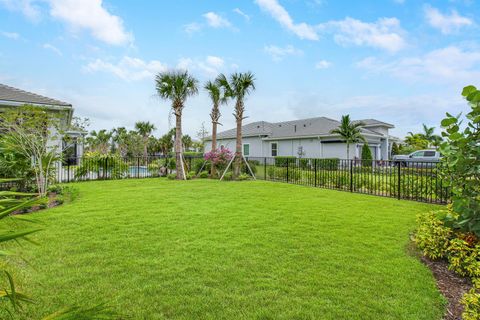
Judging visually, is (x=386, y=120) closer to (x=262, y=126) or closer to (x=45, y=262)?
(x=262, y=126)

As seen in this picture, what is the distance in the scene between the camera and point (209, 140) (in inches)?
1078

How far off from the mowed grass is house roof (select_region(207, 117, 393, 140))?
51.8 ft

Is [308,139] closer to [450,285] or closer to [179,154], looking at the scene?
[179,154]

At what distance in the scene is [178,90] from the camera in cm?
1355

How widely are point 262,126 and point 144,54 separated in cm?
1495

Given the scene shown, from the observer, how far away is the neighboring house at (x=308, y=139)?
2017 centimetres

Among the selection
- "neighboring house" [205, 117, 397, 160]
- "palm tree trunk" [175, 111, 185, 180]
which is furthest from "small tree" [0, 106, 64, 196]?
"neighboring house" [205, 117, 397, 160]

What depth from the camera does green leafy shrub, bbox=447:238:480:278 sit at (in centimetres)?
301

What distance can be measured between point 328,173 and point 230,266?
812 centimetres

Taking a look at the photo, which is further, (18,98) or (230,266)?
(18,98)

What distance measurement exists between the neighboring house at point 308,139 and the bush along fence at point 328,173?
7262 mm

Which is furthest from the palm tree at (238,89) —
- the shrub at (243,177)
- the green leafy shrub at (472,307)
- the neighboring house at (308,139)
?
the green leafy shrub at (472,307)

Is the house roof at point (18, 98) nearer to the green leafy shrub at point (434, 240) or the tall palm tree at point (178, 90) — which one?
the tall palm tree at point (178, 90)

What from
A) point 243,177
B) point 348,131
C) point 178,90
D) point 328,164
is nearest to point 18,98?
point 178,90
